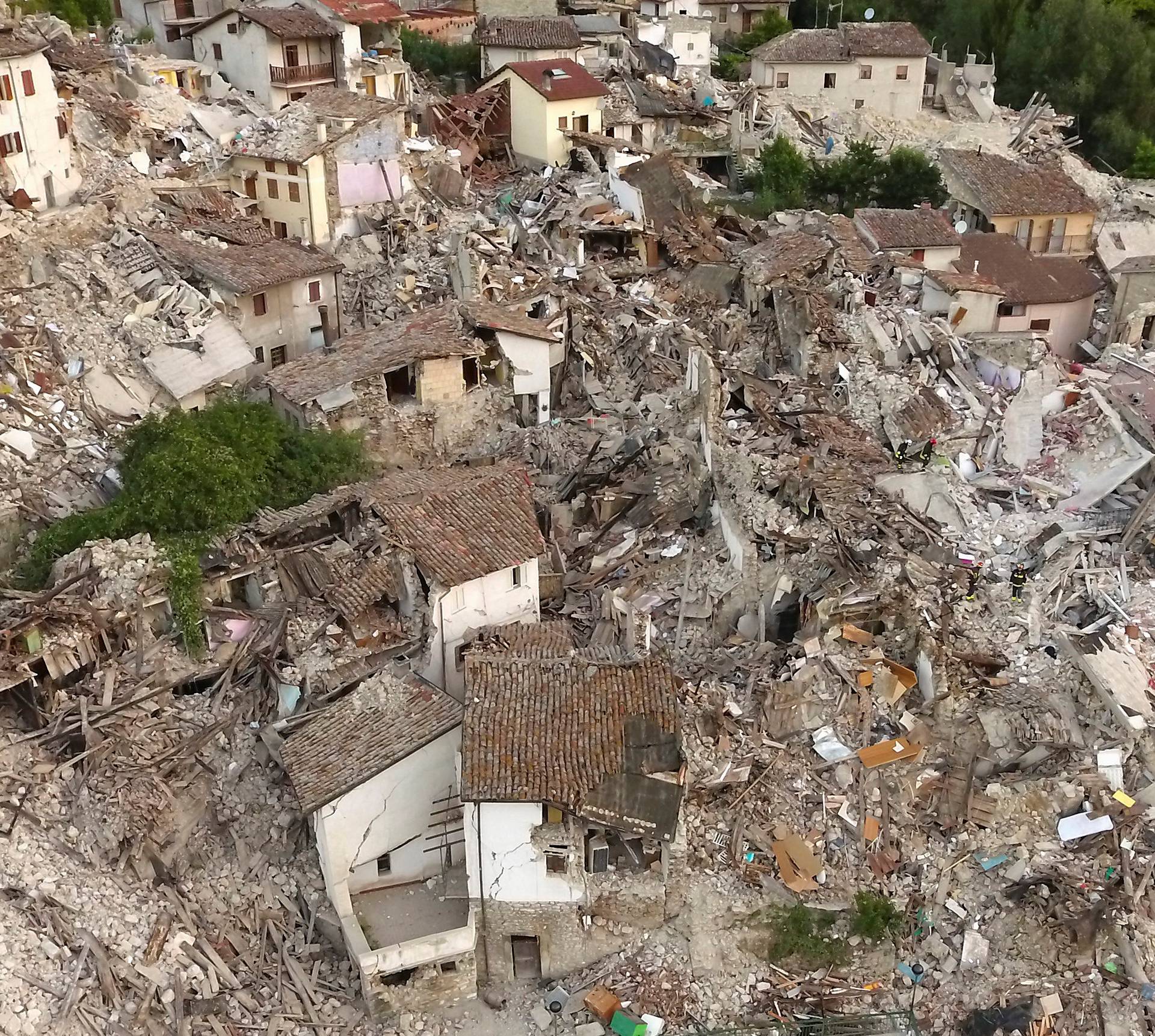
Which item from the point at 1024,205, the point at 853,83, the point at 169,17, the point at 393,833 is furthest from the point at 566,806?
the point at 853,83

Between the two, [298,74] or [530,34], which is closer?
[298,74]

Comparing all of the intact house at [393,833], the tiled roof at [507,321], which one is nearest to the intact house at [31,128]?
the tiled roof at [507,321]

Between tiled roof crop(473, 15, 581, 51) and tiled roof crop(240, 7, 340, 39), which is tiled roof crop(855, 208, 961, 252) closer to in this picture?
tiled roof crop(473, 15, 581, 51)

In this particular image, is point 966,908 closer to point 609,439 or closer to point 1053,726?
point 1053,726

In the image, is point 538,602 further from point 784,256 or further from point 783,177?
point 783,177

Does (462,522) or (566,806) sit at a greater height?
(462,522)

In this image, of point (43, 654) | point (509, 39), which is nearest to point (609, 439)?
point (43, 654)
